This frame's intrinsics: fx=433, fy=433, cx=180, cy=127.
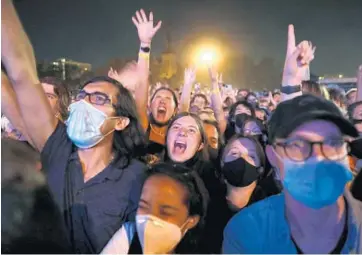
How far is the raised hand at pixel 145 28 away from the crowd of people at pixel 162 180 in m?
0.85

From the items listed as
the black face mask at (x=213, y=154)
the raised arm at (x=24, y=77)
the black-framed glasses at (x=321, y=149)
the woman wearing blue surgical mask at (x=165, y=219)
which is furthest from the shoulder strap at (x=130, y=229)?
the black face mask at (x=213, y=154)

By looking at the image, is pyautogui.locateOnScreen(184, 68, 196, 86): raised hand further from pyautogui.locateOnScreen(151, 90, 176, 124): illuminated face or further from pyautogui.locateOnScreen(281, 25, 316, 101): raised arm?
pyautogui.locateOnScreen(281, 25, 316, 101): raised arm

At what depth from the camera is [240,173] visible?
198 cm

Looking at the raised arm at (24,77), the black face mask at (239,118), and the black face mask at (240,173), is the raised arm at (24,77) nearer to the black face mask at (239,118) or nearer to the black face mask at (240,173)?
the black face mask at (240,173)

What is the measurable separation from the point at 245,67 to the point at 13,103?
60.5 inches

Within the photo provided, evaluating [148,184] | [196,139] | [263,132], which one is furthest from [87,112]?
[263,132]

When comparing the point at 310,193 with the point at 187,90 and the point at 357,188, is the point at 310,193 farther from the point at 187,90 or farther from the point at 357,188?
the point at 187,90

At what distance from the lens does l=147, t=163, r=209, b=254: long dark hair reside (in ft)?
5.09

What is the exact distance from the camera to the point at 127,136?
1.95 m

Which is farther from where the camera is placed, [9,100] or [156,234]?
[9,100]

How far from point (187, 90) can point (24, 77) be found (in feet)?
7.37

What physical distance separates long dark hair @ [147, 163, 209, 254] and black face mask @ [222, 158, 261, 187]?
13.2 inches

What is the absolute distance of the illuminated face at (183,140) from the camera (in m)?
2.22

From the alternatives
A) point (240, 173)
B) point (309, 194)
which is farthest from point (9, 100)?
point (309, 194)
